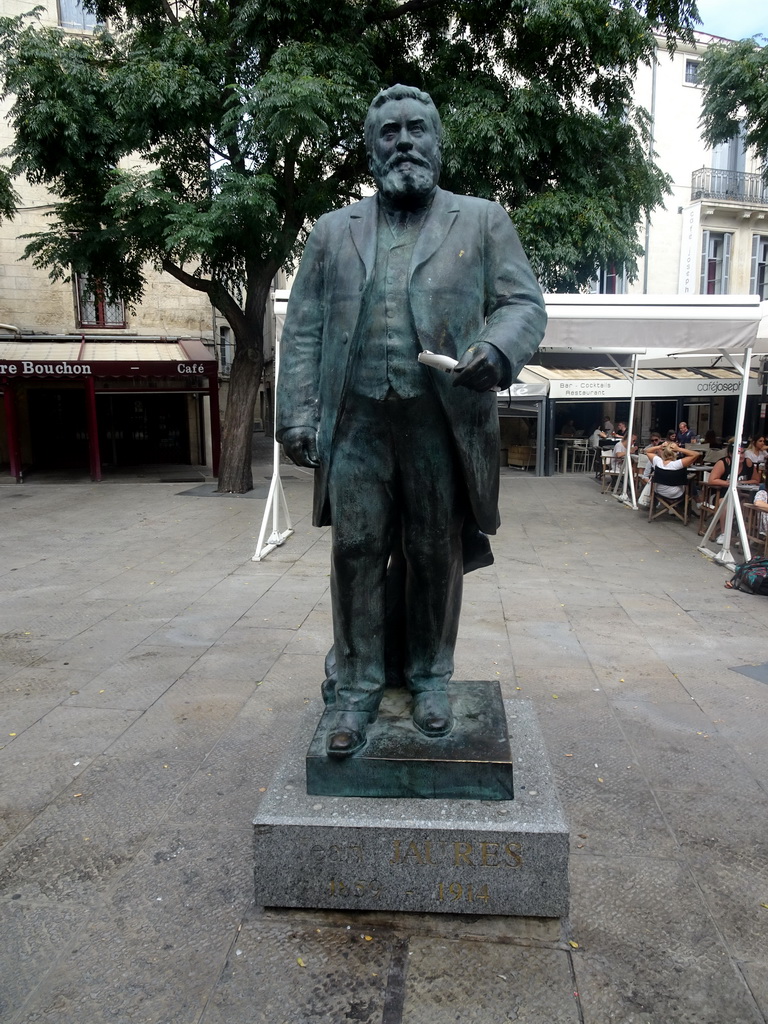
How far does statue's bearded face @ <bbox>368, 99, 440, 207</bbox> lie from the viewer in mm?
Answer: 2582

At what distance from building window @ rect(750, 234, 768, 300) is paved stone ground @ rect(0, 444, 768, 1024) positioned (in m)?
20.0

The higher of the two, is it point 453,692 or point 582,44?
point 582,44

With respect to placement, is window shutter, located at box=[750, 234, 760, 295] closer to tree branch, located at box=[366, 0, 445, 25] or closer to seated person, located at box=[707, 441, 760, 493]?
tree branch, located at box=[366, 0, 445, 25]

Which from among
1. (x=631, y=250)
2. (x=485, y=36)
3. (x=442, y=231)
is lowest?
(x=442, y=231)

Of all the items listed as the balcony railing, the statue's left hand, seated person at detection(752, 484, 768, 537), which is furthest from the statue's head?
the balcony railing

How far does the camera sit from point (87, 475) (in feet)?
59.4

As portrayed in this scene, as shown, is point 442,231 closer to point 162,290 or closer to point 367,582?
point 367,582

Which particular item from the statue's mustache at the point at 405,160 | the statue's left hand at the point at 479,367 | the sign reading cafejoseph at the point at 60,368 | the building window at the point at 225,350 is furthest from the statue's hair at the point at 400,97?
the building window at the point at 225,350

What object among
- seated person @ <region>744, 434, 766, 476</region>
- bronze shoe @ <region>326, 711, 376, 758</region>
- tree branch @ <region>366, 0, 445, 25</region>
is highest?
tree branch @ <region>366, 0, 445, 25</region>

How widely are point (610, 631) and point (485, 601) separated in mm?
1177

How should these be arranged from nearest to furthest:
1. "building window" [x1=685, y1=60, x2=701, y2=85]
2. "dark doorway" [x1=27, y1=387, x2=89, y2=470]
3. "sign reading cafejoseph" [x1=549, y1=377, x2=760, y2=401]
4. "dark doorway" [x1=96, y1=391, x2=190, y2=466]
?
"sign reading cafejoseph" [x1=549, y1=377, x2=760, y2=401], "dark doorway" [x1=27, y1=387, x2=89, y2=470], "dark doorway" [x1=96, y1=391, x2=190, y2=466], "building window" [x1=685, y1=60, x2=701, y2=85]

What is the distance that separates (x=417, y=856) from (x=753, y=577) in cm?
568

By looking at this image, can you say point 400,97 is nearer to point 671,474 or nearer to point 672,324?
point 672,324

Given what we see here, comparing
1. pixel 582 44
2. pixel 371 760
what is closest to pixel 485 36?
pixel 582 44
